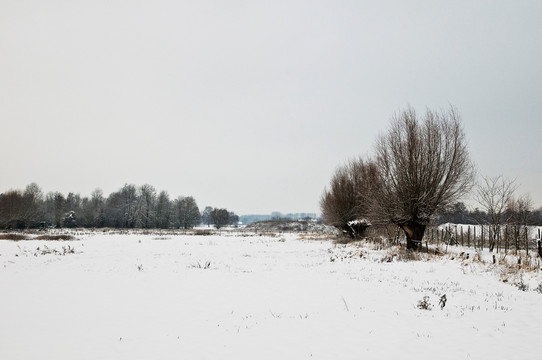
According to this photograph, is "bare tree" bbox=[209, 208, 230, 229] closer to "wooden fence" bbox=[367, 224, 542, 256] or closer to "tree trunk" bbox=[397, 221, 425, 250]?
"wooden fence" bbox=[367, 224, 542, 256]

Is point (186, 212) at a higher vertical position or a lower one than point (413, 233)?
lower

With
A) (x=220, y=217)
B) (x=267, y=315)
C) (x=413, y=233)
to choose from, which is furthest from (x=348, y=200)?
(x=220, y=217)

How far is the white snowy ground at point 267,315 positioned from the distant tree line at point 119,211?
69.3 meters

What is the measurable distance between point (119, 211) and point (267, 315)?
Answer: 322ft

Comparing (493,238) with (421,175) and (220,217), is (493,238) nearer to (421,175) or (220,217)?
(421,175)

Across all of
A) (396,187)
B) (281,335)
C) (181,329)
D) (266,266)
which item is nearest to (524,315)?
(281,335)

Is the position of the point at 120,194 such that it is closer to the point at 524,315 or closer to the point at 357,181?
the point at 357,181

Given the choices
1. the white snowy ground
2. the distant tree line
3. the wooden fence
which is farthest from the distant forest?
the white snowy ground

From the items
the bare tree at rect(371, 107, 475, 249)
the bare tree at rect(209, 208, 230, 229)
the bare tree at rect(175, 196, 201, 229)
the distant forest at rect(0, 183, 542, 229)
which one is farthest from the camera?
the bare tree at rect(209, 208, 230, 229)

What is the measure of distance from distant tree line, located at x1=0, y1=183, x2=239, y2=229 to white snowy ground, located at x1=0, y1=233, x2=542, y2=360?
69.3 meters

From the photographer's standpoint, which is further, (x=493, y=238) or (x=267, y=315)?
(x=493, y=238)

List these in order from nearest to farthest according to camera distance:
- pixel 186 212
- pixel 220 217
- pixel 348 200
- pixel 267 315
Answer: pixel 267 315, pixel 348 200, pixel 186 212, pixel 220 217

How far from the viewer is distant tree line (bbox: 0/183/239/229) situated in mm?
71969

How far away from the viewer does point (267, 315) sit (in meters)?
8.56
